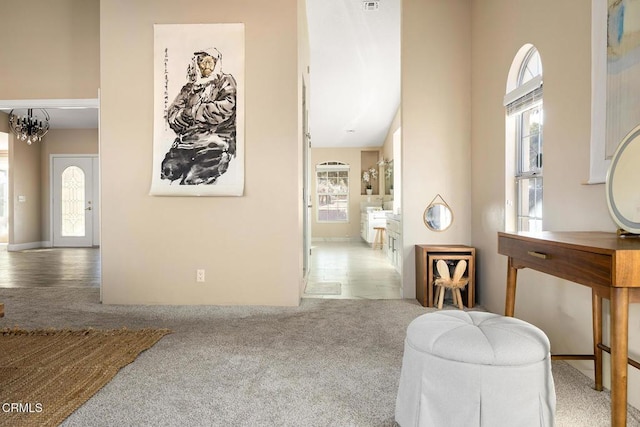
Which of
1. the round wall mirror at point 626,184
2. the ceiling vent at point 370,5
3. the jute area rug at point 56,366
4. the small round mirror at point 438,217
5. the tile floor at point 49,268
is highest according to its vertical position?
the ceiling vent at point 370,5

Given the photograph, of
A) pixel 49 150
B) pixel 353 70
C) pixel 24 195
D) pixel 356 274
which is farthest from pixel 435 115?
pixel 49 150

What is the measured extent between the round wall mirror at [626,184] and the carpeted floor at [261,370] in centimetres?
86

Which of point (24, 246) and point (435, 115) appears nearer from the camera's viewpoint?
point (435, 115)

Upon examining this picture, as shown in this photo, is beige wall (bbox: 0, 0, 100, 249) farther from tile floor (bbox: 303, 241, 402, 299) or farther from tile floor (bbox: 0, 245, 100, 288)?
tile floor (bbox: 303, 241, 402, 299)

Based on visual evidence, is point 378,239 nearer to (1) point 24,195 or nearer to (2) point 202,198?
(2) point 202,198

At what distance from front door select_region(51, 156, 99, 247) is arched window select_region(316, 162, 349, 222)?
18.0ft

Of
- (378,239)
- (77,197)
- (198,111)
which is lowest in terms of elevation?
(378,239)

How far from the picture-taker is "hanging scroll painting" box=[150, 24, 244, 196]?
3785 mm

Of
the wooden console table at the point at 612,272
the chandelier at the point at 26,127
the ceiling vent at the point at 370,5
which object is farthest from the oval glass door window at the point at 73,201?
the wooden console table at the point at 612,272

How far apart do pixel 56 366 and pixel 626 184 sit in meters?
2.97

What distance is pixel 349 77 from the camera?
24.0 feet

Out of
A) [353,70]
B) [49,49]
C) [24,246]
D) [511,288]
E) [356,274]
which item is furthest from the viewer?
[24,246]

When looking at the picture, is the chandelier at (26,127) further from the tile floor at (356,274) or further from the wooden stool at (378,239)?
the wooden stool at (378,239)

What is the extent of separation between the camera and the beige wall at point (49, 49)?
4.21m
